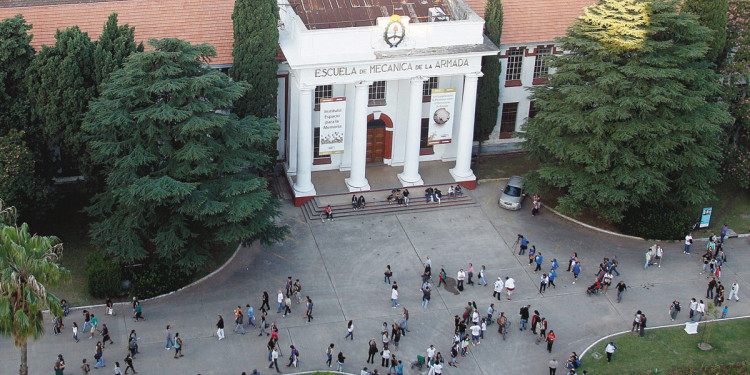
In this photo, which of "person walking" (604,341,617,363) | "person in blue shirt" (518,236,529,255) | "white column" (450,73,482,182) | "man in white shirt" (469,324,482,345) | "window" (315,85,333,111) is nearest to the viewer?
"person walking" (604,341,617,363)

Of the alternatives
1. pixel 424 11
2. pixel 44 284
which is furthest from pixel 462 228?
pixel 44 284

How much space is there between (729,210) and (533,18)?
17.2m

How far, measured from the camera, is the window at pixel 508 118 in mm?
62234

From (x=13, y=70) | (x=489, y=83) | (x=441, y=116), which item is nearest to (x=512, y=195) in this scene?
(x=441, y=116)

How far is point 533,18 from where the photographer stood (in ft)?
197

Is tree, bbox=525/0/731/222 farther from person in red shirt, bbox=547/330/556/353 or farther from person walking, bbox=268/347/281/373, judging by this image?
person walking, bbox=268/347/281/373

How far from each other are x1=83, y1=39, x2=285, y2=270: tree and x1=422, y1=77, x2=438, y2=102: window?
583 inches

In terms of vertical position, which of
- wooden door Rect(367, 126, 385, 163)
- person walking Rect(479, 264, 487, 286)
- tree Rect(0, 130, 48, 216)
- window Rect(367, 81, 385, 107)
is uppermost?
window Rect(367, 81, 385, 107)

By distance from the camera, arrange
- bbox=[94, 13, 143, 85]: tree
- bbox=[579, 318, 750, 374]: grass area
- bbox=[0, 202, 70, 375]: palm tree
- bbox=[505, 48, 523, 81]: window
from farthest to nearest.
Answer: bbox=[505, 48, 523, 81]: window < bbox=[94, 13, 143, 85]: tree < bbox=[579, 318, 750, 374]: grass area < bbox=[0, 202, 70, 375]: palm tree

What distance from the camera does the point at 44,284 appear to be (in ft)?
117

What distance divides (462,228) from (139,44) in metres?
20.9

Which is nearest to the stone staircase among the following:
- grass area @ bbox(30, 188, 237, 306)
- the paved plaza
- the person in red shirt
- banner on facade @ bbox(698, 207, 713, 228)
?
the paved plaza

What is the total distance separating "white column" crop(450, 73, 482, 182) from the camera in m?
55.2

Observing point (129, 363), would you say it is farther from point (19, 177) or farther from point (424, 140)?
point (424, 140)
